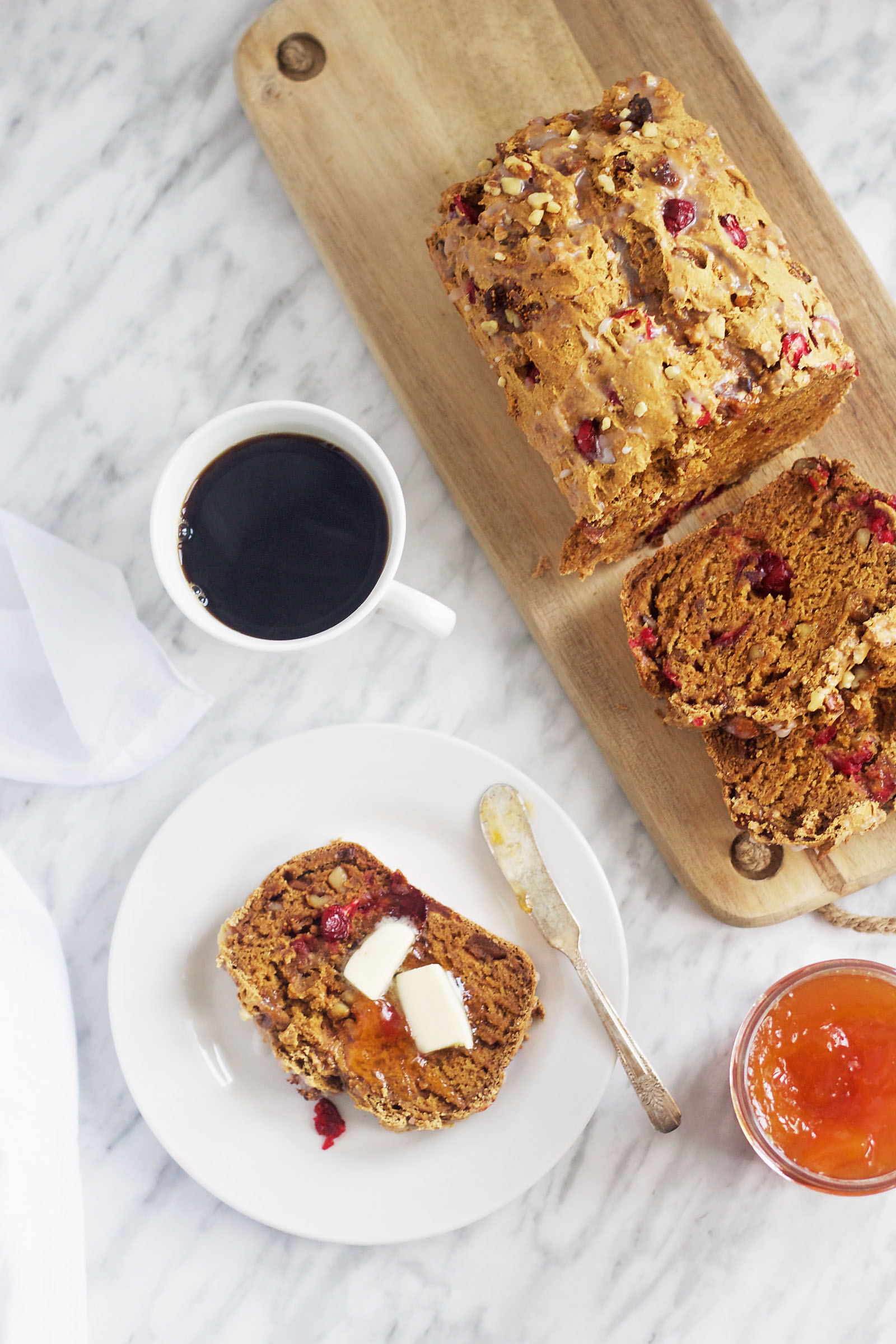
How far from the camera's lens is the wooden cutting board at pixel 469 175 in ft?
7.06

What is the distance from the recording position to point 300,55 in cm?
215

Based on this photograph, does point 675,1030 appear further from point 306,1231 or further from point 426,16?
point 426,16

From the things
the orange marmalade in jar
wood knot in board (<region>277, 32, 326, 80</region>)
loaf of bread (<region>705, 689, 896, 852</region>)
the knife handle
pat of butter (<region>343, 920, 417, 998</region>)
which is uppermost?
wood knot in board (<region>277, 32, 326, 80</region>)

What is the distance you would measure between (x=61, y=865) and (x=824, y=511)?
1.81 metres

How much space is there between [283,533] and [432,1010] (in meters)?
0.98

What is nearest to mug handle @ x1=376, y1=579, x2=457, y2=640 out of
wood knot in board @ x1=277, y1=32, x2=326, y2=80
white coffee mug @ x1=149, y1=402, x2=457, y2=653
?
white coffee mug @ x1=149, y1=402, x2=457, y2=653

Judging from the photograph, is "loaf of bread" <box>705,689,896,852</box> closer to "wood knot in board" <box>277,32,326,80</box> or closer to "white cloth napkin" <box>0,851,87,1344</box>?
"white cloth napkin" <box>0,851,87,1344</box>

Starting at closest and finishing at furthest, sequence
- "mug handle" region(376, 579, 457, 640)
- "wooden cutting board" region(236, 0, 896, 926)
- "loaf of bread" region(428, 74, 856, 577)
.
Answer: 1. "loaf of bread" region(428, 74, 856, 577)
2. "mug handle" region(376, 579, 457, 640)
3. "wooden cutting board" region(236, 0, 896, 926)

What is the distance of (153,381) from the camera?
Answer: 2254mm

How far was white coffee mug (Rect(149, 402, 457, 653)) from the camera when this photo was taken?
189cm

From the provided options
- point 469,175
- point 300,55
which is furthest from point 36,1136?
point 300,55

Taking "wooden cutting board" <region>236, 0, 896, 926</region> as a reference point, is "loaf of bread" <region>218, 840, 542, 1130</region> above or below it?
below

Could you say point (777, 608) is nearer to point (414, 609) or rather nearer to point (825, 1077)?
point (414, 609)

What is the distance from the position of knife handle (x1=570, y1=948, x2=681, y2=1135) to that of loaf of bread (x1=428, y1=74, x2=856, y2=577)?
0.93 metres
